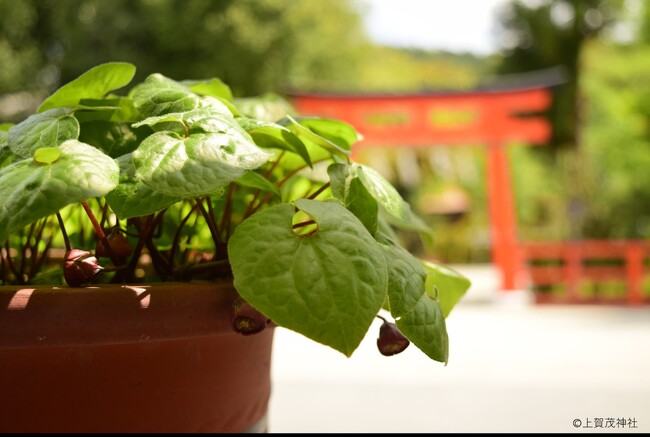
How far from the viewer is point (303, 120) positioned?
0.55 m

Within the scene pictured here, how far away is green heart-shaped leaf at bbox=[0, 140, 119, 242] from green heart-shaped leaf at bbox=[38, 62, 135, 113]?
0.16 m

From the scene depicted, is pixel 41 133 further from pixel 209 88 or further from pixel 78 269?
pixel 209 88

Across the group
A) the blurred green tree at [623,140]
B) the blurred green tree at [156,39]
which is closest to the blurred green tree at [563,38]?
the blurred green tree at [623,140]

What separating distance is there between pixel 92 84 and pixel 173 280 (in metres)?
0.17

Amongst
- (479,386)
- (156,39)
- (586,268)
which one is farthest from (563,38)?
→ (479,386)

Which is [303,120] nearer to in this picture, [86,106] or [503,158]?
[86,106]

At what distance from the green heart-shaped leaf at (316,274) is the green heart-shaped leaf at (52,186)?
0.27ft

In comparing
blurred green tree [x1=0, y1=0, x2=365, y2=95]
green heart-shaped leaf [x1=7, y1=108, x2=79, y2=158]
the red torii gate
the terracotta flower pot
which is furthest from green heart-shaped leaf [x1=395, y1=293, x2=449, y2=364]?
blurred green tree [x1=0, y1=0, x2=365, y2=95]

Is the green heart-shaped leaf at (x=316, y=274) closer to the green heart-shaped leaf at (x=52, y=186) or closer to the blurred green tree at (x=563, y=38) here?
the green heart-shaped leaf at (x=52, y=186)

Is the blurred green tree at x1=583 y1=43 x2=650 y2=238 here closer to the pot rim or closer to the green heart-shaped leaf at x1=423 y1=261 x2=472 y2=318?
the green heart-shaped leaf at x1=423 y1=261 x2=472 y2=318

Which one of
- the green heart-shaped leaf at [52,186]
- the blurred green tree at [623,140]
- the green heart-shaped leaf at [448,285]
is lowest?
the blurred green tree at [623,140]

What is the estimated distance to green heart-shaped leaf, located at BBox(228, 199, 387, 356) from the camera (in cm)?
36

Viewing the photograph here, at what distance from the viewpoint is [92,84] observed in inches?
21.4

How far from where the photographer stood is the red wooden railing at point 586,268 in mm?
5148
